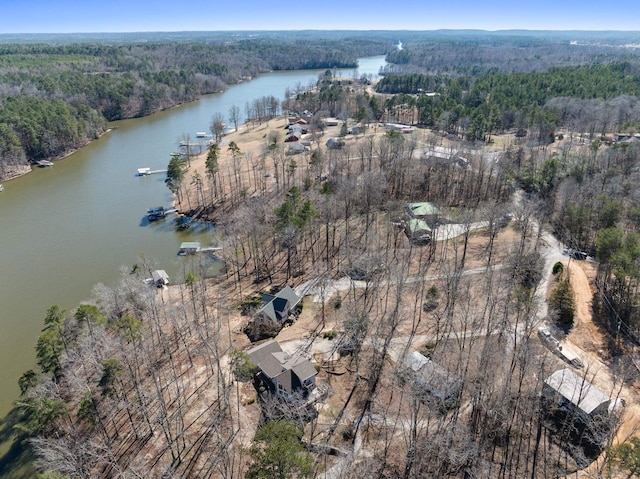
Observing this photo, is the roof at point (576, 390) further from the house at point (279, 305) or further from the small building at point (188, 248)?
the small building at point (188, 248)

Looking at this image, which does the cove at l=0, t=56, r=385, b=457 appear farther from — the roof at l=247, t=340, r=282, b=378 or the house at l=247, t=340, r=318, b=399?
the house at l=247, t=340, r=318, b=399

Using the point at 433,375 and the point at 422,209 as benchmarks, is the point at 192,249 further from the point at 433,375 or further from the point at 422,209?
the point at 433,375

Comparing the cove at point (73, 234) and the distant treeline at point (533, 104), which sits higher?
the distant treeline at point (533, 104)

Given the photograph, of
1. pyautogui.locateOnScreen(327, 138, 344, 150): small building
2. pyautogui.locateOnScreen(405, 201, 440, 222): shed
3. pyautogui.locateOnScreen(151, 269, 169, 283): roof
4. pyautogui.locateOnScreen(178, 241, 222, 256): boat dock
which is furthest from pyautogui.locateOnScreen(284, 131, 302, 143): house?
pyautogui.locateOnScreen(151, 269, 169, 283): roof

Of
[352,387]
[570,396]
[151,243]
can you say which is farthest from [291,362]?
[151,243]

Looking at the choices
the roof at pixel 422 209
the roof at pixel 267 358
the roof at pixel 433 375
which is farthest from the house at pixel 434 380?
the roof at pixel 422 209

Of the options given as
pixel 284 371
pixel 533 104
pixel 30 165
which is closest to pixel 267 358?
pixel 284 371
